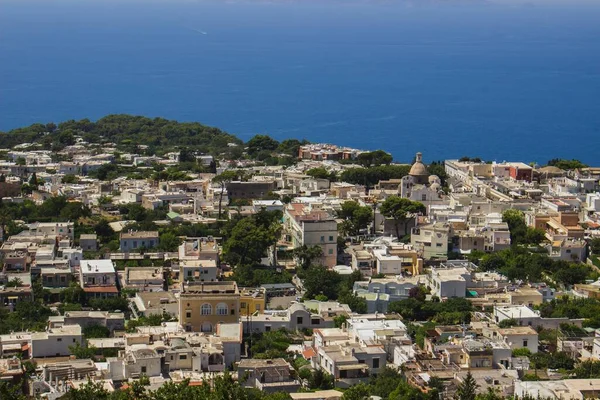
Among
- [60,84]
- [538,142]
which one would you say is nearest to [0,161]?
[538,142]

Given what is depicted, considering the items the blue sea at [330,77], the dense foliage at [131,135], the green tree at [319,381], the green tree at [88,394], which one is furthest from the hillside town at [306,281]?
the blue sea at [330,77]

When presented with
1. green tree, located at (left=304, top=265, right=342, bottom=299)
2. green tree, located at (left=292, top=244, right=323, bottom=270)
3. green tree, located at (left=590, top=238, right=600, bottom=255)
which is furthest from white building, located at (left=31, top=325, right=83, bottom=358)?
green tree, located at (left=590, top=238, right=600, bottom=255)

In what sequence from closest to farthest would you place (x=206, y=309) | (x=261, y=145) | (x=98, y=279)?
(x=206, y=309)
(x=98, y=279)
(x=261, y=145)

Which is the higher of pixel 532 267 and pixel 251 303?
pixel 532 267

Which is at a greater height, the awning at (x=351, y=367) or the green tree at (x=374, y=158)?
the green tree at (x=374, y=158)

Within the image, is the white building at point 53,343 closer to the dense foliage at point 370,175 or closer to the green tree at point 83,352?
the green tree at point 83,352

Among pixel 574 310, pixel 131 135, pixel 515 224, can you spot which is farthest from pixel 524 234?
pixel 131 135

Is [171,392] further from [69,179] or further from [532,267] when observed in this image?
[69,179]
